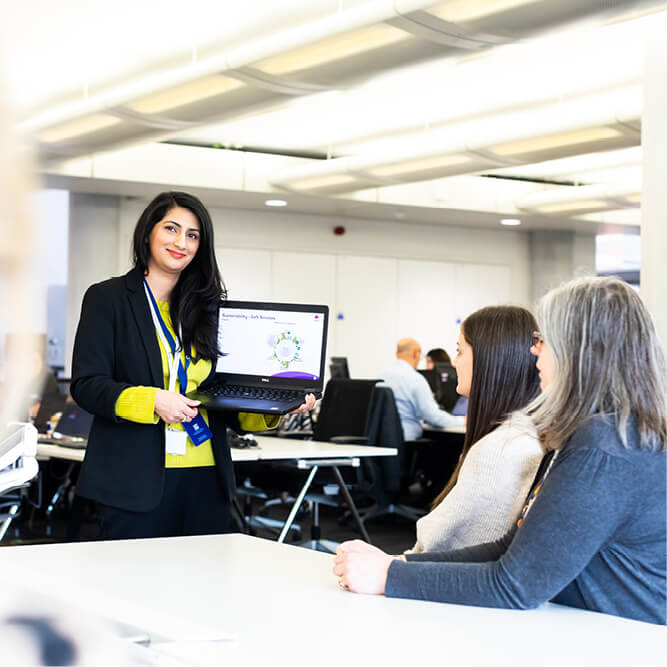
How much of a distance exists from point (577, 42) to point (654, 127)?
3.76m

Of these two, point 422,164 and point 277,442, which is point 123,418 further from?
point 422,164

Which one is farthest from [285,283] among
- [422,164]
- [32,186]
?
[32,186]

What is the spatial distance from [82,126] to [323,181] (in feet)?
10.1

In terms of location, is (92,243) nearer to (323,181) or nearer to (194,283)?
(323,181)

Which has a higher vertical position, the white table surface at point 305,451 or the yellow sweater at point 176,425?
the yellow sweater at point 176,425

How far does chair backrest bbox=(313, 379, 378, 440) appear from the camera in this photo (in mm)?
6379

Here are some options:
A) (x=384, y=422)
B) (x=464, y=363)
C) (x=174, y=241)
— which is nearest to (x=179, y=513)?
(x=174, y=241)

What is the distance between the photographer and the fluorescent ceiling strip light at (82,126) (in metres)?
7.81

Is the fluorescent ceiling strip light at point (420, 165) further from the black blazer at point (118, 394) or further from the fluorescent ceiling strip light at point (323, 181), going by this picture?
the black blazer at point (118, 394)

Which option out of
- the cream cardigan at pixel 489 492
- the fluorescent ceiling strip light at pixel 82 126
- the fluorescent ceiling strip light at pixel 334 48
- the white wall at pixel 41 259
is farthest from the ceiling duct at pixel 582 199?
the white wall at pixel 41 259

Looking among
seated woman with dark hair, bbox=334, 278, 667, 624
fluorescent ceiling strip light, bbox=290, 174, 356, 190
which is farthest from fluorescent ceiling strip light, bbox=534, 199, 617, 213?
seated woman with dark hair, bbox=334, 278, 667, 624

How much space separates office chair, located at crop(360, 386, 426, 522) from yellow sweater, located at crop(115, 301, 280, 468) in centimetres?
340

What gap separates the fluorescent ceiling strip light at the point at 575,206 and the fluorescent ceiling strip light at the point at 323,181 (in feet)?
9.95

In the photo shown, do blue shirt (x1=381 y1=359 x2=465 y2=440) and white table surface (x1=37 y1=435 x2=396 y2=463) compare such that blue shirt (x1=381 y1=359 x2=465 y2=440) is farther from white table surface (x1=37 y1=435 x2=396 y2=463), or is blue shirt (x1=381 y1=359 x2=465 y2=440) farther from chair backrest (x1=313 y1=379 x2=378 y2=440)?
white table surface (x1=37 y1=435 x2=396 y2=463)
